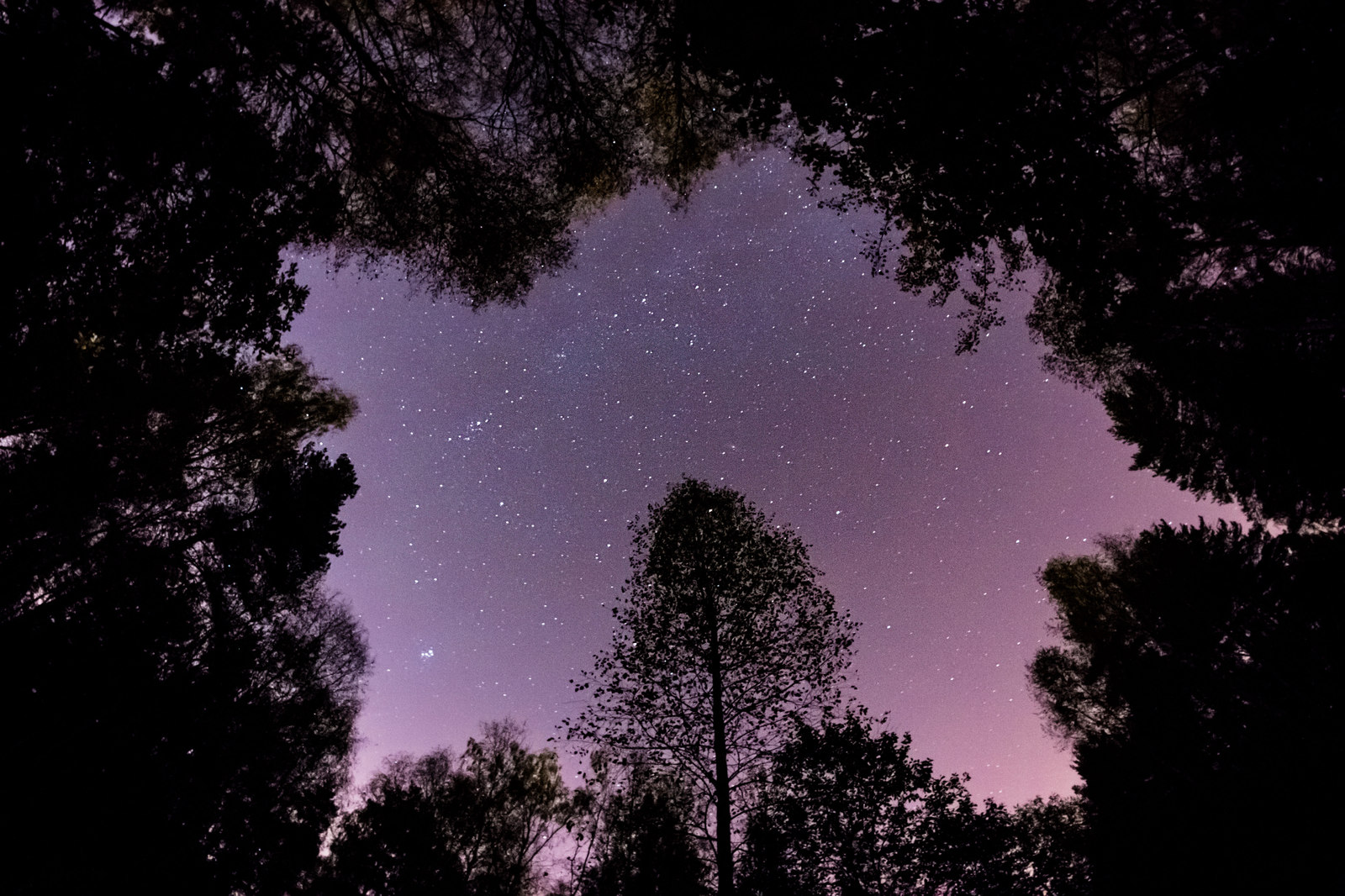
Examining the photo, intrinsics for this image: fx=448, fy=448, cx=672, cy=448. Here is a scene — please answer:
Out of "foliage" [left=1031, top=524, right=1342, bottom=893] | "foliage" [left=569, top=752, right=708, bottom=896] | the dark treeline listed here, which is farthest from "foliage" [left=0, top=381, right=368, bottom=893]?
"foliage" [left=1031, top=524, right=1342, bottom=893]

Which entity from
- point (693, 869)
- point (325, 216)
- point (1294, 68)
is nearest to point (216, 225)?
point (325, 216)

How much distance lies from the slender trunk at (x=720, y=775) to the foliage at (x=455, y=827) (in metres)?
12.1

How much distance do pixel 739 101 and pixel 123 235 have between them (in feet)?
25.9

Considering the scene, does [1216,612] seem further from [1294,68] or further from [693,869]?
[693,869]

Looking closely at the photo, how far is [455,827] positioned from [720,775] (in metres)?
14.2

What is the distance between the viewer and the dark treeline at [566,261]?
17.1 feet

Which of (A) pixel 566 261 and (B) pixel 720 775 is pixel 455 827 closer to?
(B) pixel 720 775

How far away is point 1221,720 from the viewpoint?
10.6 metres

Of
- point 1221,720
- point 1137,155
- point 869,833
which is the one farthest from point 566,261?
point 1221,720

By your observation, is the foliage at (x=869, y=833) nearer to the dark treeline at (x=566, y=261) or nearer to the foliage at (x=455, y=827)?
the dark treeline at (x=566, y=261)

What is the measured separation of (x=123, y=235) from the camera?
18.3ft

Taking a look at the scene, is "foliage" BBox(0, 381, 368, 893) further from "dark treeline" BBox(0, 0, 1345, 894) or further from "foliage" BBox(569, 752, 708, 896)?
"foliage" BBox(569, 752, 708, 896)

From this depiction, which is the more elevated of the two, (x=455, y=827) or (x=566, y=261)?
(x=566, y=261)

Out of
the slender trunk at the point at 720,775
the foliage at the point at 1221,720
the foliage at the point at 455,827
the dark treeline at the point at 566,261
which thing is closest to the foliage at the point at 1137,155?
the dark treeline at the point at 566,261
